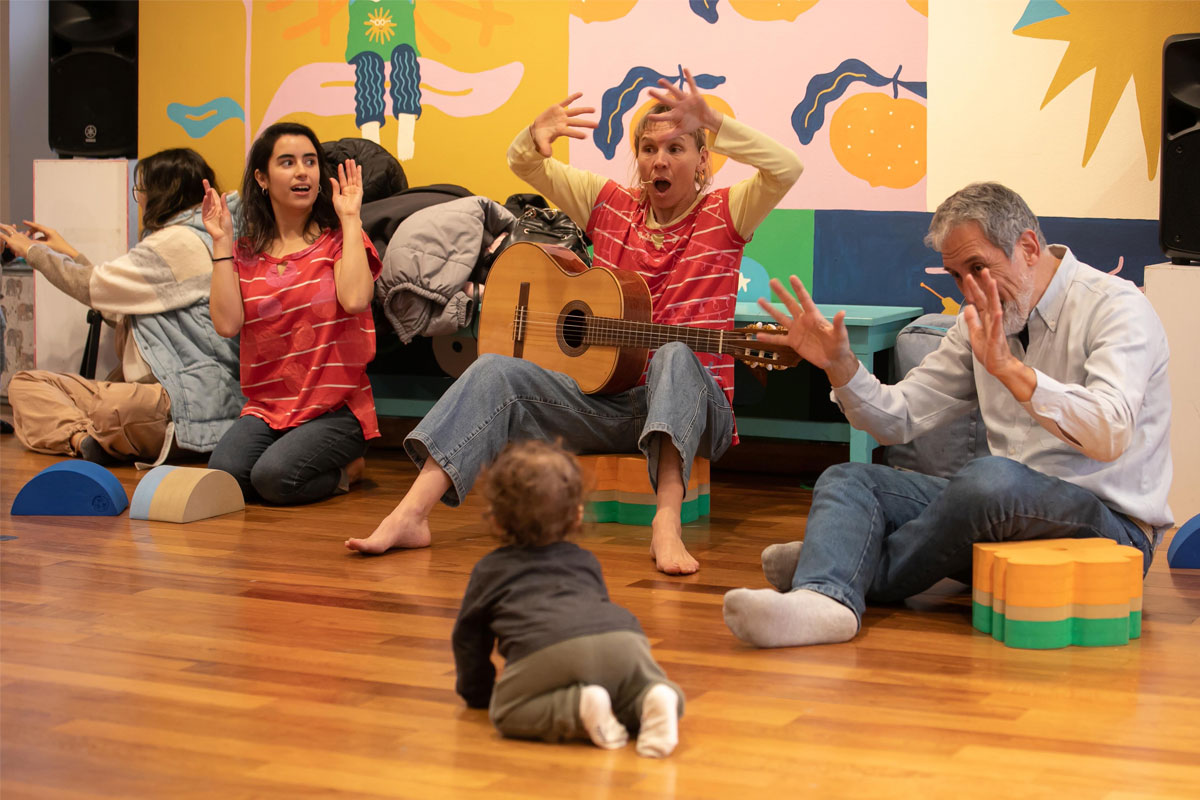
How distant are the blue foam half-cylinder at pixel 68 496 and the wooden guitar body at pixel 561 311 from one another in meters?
1.05

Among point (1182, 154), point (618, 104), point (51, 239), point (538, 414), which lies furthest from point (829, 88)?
point (51, 239)

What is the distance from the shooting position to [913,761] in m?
1.63

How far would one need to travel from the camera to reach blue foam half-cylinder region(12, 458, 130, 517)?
327cm

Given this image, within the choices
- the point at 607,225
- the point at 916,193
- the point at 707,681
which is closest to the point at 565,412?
the point at 607,225

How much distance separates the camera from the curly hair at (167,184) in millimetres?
4043

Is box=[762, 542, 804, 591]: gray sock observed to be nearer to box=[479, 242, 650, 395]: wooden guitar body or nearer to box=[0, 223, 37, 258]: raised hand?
box=[479, 242, 650, 395]: wooden guitar body

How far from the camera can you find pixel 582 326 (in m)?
3.16

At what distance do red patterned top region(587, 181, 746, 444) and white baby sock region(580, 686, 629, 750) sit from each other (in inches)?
61.1

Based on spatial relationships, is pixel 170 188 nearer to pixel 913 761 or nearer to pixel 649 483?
pixel 649 483

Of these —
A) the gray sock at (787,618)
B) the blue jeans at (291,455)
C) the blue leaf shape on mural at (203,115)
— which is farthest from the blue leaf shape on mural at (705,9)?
the gray sock at (787,618)

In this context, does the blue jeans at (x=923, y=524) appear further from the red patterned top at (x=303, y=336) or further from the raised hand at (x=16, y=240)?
the raised hand at (x=16, y=240)

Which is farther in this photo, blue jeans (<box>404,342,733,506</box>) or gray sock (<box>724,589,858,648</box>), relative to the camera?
blue jeans (<box>404,342,733,506</box>)

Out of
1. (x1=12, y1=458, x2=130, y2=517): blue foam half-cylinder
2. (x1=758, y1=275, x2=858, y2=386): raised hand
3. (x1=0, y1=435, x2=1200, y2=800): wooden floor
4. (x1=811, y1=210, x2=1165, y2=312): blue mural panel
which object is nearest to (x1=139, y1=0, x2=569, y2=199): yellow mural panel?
(x1=811, y1=210, x2=1165, y2=312): blue mural panel

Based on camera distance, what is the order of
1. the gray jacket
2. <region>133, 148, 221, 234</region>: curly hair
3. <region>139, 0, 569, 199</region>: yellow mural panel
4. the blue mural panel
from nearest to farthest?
the blue mural panel, the gray jacket, <region>133, 148, 221, 234</region>: curly hair, <region>139, 0, 569, 199</region>: yellow mural panel
